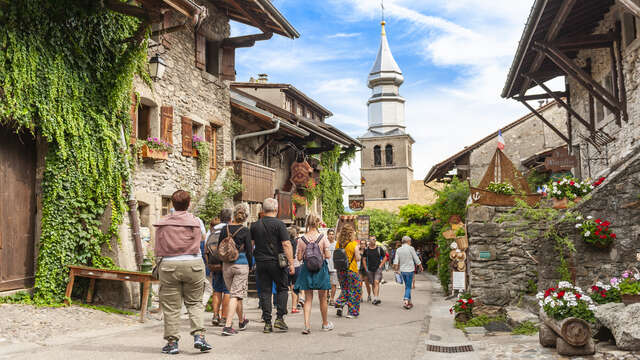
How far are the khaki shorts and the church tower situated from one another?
165 ft

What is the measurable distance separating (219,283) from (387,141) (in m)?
52.4

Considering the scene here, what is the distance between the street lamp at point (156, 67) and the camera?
38.6 ft

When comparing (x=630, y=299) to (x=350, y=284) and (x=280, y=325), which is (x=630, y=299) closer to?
(x=280, y=325)

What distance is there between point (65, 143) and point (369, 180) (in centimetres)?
5251

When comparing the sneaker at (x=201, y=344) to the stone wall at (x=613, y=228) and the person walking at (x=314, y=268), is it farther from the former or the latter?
the stone wall at (x=613, y=228)

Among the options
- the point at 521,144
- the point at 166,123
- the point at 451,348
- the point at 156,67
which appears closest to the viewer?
the point at 451,348

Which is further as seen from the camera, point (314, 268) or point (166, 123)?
point (166, 123)

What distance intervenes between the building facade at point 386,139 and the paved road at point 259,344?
162 ft

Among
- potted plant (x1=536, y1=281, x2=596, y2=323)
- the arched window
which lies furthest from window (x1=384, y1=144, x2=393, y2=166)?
potted plant (x1=536, y1=281, x2=596, y2=323)

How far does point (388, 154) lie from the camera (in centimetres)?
6022

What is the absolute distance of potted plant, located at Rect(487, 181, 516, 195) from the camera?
10.3m

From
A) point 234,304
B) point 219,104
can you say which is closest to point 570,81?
point 219,104

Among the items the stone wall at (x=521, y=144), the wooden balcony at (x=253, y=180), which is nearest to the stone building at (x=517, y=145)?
the stone wall at (x=521, y=144)

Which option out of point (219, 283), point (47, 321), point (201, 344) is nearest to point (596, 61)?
point (219, 283)
